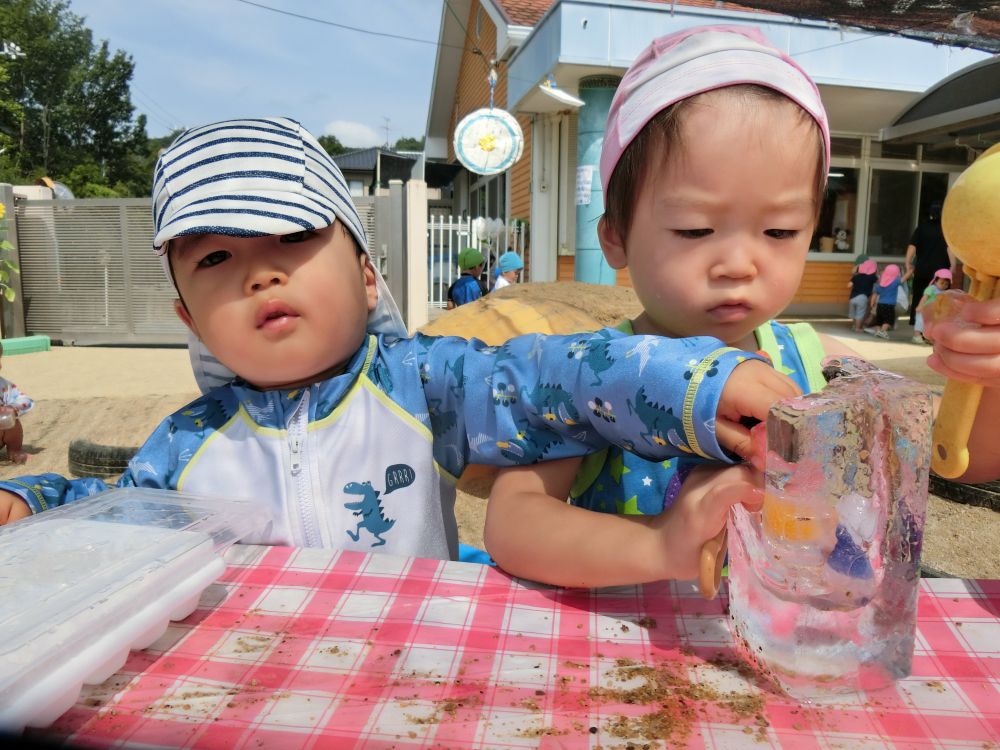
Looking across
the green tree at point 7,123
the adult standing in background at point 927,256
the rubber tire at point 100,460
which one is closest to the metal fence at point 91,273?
the rubber tire at point 100,460

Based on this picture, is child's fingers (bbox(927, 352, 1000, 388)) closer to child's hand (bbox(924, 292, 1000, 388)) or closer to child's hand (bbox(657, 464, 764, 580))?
child's hand (bbox(924, 292, 1000, 388))

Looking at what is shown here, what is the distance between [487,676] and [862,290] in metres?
12.2

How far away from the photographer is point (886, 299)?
11023mm

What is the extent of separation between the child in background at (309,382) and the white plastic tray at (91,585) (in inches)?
7.5

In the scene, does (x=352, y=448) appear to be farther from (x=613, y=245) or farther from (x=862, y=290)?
(x=862, y=290)

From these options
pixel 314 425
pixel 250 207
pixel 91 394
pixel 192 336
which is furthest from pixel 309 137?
pixel 91 394

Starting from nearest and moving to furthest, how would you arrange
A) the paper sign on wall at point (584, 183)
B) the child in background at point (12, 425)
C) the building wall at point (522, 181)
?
1. the child in background at point (12, 425)
2. the paper sign on wall at point (584, 183)
3. the building wall at point (522, 181)

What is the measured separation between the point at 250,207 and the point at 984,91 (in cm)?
1051

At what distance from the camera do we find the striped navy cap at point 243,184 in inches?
47.4

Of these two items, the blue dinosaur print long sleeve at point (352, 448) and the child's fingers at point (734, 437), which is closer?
the child's fingers at point (734, 437)

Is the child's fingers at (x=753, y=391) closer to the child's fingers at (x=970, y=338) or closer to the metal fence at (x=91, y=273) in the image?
the child's fingers at (x=970, y=338)

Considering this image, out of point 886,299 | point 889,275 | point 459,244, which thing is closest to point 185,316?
point 889,275

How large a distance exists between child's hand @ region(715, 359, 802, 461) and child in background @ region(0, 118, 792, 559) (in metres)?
0.27

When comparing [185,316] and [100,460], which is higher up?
[185,316]
